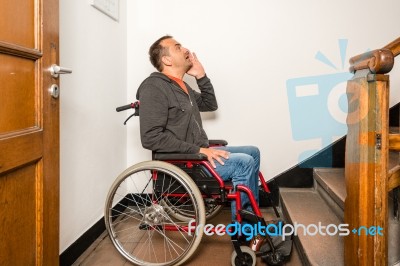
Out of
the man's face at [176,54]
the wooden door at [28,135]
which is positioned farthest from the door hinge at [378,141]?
the man's face at [176,54]

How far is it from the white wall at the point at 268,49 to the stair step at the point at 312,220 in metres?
0.25

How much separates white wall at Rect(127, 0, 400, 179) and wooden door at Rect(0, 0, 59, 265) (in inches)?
54.8

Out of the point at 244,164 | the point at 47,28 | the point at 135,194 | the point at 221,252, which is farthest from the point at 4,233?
the point at 135,194

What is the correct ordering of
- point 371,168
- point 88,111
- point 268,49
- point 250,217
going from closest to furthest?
1. point 371,168
2. point 250,217
3. point 88,111
4. point 268,49

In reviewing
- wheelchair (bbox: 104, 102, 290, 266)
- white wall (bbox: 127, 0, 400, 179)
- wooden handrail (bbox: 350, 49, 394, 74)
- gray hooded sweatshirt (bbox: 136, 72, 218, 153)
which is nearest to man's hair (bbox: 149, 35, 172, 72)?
gray hooded sweatshirt (bbox: 136, 72, 218, 153)

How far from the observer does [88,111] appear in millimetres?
1958

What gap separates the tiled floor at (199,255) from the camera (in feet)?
5.91

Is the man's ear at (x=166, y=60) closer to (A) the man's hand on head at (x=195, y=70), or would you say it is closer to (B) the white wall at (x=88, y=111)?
(A) the man's hand on head at (x=195, y=70)

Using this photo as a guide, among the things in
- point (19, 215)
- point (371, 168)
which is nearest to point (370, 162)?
point (371, 168)

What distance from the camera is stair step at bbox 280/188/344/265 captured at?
5.02 feet

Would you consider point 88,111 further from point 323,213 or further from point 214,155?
point 323,213

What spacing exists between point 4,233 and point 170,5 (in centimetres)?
198

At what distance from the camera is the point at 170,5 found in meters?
2.48

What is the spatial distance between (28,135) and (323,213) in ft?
5.44
